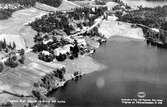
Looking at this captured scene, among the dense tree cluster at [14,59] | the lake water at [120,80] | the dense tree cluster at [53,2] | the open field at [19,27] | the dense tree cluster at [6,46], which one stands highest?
the dense tree cluster at [53,2]

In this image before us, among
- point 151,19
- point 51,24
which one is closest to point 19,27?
point 51,24

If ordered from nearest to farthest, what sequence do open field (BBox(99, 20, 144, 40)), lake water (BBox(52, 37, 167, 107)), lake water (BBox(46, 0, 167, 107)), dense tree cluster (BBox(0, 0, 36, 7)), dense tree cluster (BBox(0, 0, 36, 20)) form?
lake water (BBox(46, 0, 167, 107))
lake water (BBox(52, 37, 167, 107))
open field (BBox(99, 20, 144, 40))
dense tree cluster (BBox(0, 0, 36, 20))
dense tree cluster (BBox(0, 0, 36, 7))

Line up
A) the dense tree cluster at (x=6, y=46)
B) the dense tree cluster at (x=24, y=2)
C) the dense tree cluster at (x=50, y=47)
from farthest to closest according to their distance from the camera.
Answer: the dense tree cluster at (x=24, y=2) → the dense tree cluster at (x=6, y=46) → the dense tree cluster at (x=50, y=47)

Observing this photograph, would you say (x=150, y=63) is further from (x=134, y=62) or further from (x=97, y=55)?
(x=97, y=55)

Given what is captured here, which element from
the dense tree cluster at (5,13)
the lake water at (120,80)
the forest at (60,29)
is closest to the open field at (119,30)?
the forest at (60,29)

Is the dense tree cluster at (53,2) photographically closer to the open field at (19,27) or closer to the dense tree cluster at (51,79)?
the open field at (19,27)

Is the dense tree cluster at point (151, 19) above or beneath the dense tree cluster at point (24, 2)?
beneath

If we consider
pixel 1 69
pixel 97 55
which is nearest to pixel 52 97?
pixel 1 69

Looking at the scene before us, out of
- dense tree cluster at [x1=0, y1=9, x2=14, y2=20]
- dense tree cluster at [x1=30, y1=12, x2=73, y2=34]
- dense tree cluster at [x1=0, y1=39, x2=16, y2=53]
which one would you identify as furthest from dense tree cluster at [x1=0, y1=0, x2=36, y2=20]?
dense tree cluster at [x1=0, y1=39, x2=16, y2=53]

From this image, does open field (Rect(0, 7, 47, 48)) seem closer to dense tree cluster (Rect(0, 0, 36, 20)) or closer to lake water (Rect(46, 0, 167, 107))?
dense tree cluster (Rect(0, 0, 36, 20))
